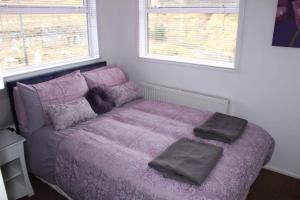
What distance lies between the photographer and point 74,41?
302cm

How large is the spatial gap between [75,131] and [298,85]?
201 cm

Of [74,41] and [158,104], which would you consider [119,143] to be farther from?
[74,41]

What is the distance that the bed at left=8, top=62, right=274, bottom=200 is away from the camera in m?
1.60

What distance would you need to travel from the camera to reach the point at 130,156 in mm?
1877

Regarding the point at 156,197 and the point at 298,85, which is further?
the point at 298,85

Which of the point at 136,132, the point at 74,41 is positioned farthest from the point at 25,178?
the point at 74,41

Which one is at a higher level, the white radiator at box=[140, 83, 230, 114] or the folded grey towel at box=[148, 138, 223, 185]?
the white radiator at box=[140, 83, 230, 114]

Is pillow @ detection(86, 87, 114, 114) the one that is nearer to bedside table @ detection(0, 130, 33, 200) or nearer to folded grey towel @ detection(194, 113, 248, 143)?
bedside table @ detection(0, 130, 33, 200)

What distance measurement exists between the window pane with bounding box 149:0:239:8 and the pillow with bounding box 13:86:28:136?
1.80 metres

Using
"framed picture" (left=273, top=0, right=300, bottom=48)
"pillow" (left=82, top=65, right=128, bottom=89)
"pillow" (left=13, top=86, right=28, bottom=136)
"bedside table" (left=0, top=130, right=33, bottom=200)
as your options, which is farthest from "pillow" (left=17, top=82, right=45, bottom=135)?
"framed picture" (left=273, top=0, right=300, bottom=48)

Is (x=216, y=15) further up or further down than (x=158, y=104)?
further up

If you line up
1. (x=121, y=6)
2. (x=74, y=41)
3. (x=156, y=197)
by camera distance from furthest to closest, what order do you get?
(x=121, y=6), (x=74, y=41), (x=156, y=197)

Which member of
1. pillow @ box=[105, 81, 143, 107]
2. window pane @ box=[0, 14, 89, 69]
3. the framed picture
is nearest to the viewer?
the framed picture

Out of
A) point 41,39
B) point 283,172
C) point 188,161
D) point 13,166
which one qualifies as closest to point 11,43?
point 41,39
